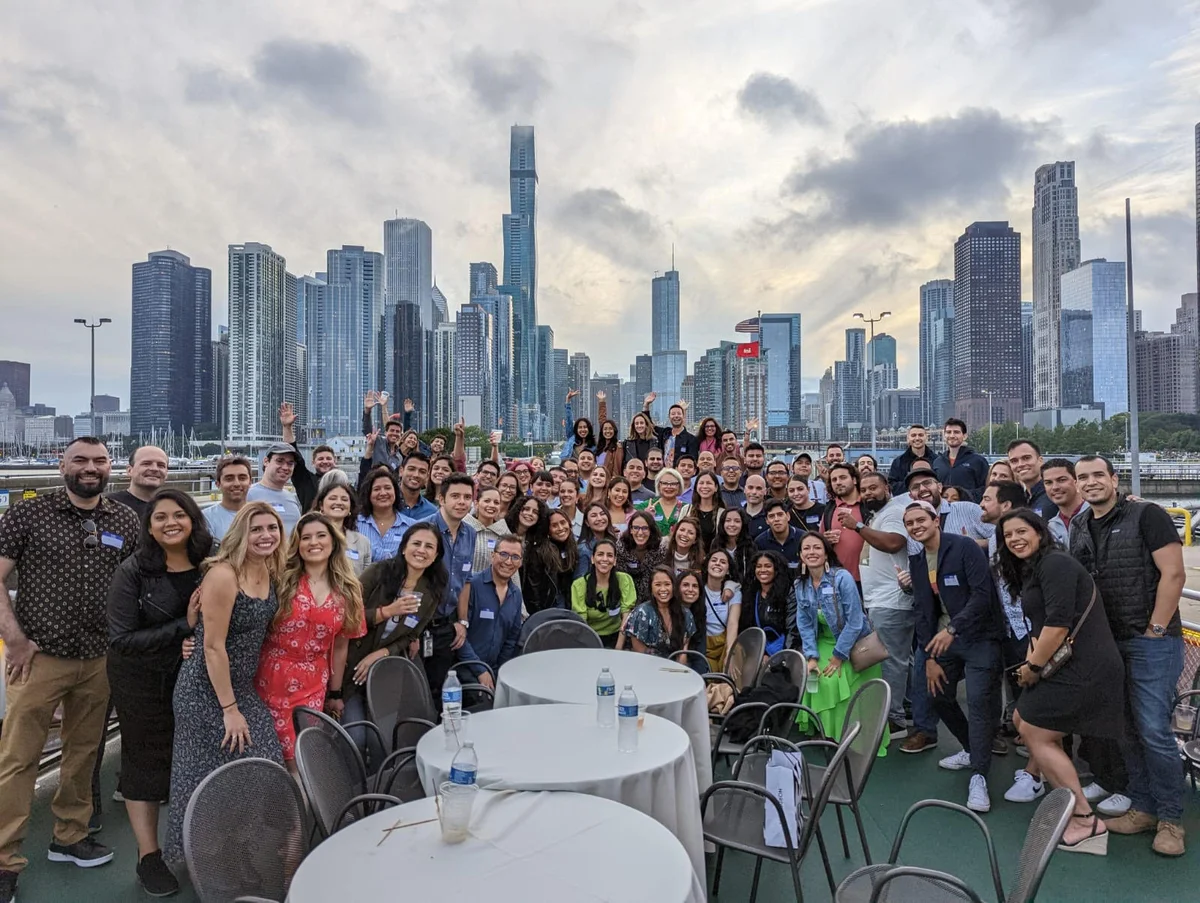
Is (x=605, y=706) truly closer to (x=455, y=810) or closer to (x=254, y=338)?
(x=455, y=810)

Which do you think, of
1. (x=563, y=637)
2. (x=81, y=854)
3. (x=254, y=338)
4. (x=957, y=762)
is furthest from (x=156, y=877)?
(x=254, y=338)

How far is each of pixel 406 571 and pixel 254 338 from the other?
12490cm

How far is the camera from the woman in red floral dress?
2.98m

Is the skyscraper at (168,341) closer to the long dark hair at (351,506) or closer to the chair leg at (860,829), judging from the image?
the long dark hair at (351,506)

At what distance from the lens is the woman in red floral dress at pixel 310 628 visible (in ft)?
9.77

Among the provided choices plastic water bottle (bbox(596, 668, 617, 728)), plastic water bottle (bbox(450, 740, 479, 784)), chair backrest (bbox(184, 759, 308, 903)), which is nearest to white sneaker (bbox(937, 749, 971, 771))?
plastic water bottle (bbox(596, 668, 617, 728))

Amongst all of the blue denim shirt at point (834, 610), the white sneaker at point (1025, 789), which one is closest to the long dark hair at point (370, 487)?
the blue denim shirt at point (834, 610)

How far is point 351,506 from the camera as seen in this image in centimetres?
441

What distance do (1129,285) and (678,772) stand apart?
16.5 m

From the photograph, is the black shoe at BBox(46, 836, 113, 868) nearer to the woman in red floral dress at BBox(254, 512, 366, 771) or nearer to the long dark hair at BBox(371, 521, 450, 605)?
the woman in red floral dress at BBox(254, 512, 366, 771)

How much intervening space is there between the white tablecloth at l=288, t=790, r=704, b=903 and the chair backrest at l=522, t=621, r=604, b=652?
226 cm

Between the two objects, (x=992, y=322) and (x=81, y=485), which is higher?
(x=992, y=322)

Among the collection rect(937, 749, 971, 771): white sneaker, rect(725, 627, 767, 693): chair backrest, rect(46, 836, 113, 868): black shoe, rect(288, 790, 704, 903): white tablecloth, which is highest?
rect(288, 790, 704, 903): white tablecloth

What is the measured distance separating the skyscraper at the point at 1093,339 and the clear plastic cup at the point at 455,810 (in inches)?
2110
